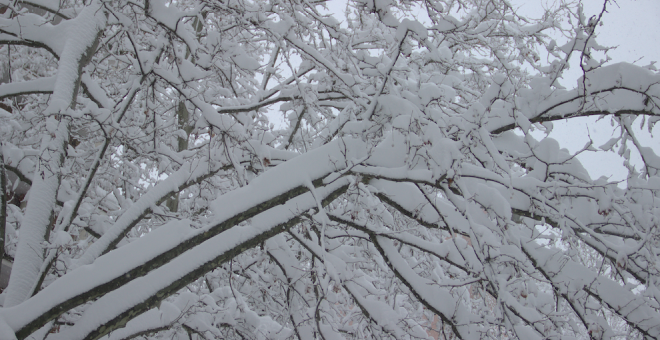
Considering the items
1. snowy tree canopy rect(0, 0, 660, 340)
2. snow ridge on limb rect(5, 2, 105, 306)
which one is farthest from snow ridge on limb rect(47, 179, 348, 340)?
snow ridge on limb rect(5, 2, 105, 306)

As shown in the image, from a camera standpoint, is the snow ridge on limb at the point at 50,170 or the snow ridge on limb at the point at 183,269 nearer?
the snow ridge on limb at the point at 183,269

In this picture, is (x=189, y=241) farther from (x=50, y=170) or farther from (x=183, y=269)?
(x=50, y=170)

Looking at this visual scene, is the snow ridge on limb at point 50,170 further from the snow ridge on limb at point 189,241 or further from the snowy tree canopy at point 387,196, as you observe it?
the snow ridge on limb at point 189,241

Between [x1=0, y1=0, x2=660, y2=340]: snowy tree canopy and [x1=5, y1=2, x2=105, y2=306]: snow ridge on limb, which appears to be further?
[x1=5, y1=2, x2=105, y2=306]: snow ridge on limb

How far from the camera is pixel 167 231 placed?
228cm

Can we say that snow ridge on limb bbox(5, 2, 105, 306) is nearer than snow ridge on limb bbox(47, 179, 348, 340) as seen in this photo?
No

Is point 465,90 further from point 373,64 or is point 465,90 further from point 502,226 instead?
point 502,226

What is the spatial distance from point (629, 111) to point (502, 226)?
3.70 ft

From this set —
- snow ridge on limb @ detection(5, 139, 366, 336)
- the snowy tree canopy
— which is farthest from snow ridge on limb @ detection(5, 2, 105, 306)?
snow ridge on limb @ detection(5, 139, 366, 336)

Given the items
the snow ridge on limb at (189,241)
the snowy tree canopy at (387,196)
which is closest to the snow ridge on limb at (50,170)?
the snowy tree canopy at (387,196)

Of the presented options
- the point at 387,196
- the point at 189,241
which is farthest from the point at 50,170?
the point at 387,196

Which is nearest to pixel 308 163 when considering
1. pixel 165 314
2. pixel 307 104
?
pixel 307 104

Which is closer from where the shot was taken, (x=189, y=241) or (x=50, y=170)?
(x=189, y=241)

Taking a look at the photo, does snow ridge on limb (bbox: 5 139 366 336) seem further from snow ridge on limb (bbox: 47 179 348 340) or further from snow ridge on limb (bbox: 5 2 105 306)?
snow ridge on limb (bbox: 5 2 105 306)
